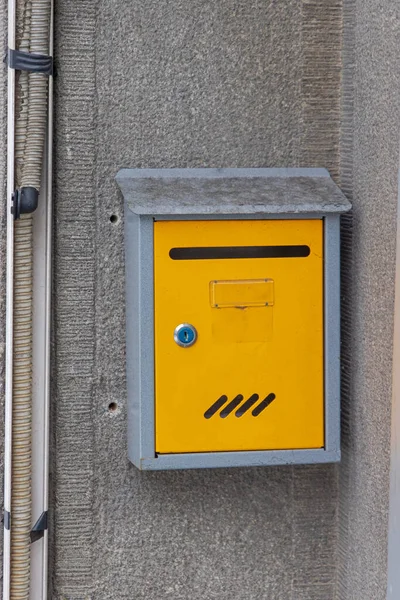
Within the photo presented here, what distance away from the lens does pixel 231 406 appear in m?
1.93

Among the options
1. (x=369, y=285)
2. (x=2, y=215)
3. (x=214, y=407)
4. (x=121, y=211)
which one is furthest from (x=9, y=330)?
(x=369, y=285)

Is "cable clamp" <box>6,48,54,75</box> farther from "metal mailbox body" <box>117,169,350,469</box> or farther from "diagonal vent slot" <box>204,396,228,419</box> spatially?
"diagonal vent slot" <box>204,396,228,419</box>

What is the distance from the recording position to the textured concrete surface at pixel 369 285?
183 centimetres

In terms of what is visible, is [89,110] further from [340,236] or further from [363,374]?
[363,374]

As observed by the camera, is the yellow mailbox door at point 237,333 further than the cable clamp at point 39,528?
No

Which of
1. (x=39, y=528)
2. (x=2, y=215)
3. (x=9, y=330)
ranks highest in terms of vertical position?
(x=2, y=215)

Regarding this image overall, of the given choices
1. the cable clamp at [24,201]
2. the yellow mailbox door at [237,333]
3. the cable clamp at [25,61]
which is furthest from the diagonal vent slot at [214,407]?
the cable clamp at [25,61]

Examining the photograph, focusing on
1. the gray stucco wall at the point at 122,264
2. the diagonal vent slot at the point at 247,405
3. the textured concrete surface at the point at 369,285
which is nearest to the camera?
the textured concrete surface at the point at 369,285

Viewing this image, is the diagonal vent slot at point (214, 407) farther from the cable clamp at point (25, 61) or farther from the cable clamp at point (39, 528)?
the cable clamp at point (25, 61)

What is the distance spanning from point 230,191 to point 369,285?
1.17ft

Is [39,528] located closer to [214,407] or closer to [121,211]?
[214,407]

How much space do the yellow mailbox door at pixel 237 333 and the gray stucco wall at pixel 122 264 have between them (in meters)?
0.14

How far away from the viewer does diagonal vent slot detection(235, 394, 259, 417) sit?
193 cm

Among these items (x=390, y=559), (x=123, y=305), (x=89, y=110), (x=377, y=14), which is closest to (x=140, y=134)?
(x=89, y=110)
